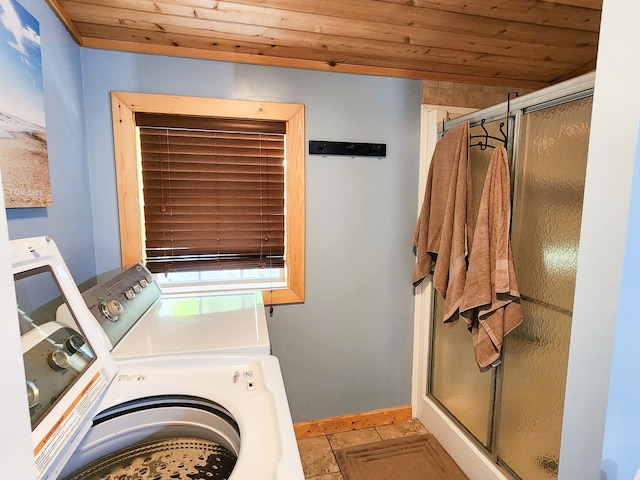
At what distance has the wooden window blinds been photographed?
1.67 metres

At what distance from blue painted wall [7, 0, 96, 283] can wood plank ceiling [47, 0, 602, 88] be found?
0.41ft

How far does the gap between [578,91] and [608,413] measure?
3.41 feet

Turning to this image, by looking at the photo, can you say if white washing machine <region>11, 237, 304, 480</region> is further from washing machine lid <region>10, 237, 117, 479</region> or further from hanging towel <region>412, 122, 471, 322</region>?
hanging towel <region>412, 122, 471, 322</region>

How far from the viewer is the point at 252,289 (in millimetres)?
1802

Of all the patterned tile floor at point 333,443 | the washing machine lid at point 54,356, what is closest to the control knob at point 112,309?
the washing machine lid at point 54,356

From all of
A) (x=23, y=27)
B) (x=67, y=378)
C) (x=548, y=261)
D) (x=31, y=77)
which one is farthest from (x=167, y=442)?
(x=548, y=261)

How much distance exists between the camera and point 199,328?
4.02 feet

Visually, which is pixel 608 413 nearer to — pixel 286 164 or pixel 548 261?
pixel 548 261

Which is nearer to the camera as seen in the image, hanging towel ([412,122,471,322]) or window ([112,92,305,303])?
hanging towel ([412,122,471,322])

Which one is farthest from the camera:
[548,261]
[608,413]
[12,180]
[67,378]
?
[548,261]

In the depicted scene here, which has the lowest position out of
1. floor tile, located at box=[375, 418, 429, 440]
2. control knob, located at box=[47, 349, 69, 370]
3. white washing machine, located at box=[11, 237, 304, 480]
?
floor tile, located at box=[375, 418, 429, 440]

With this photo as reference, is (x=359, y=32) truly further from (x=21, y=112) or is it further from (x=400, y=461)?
(x=400, y=461)

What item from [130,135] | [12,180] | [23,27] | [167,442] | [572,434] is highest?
[23,27]

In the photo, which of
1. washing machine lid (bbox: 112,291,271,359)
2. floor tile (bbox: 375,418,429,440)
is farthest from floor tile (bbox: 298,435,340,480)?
washing machine lid (bbox: 112,291,271,359)
